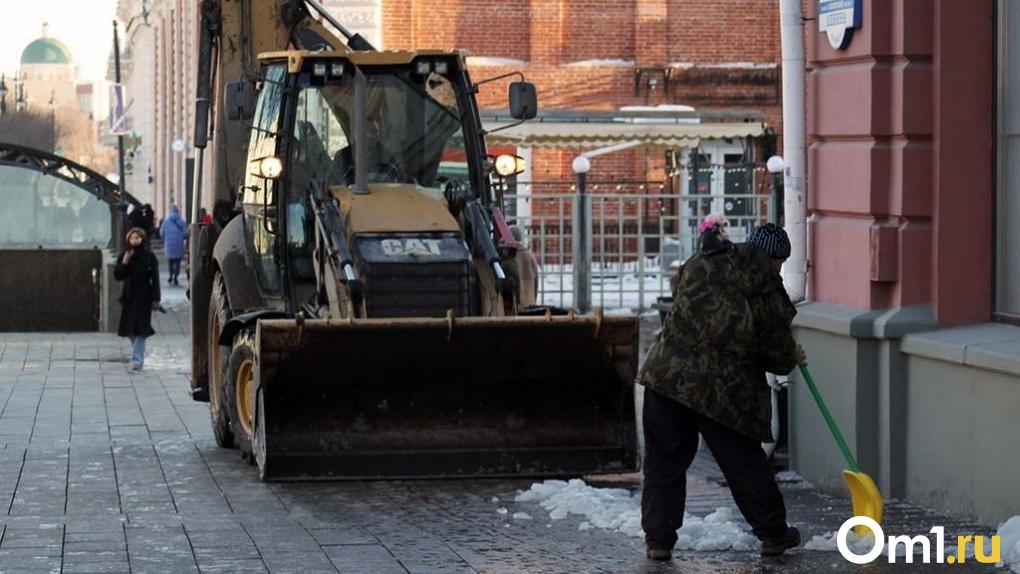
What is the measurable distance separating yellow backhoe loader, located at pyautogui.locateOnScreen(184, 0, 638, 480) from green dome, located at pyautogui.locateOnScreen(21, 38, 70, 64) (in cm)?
13060

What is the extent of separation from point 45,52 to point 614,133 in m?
118

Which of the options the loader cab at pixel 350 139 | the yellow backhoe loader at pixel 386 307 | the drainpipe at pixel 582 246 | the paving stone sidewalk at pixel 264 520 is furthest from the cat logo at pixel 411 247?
the drainpipe at pixel 582 246

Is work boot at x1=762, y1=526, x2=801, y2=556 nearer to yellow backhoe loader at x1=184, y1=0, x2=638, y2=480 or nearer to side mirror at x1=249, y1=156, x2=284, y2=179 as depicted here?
yellow backhoe loader at x1=184, y1=0, x2=638, y2=480

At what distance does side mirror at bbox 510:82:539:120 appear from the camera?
44.0 feet

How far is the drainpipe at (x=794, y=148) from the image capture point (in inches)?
491

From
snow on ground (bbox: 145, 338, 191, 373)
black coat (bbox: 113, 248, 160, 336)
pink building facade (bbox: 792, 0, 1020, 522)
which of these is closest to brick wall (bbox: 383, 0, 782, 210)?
snow on ground (bbox: 145, 338, 191, 373)

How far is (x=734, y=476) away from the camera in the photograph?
909cm

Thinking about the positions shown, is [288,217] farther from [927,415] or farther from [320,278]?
[927,415]

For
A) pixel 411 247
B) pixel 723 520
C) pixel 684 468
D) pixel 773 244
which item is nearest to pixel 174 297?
pixel 411 247

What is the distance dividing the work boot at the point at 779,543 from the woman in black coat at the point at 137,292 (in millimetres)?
13377

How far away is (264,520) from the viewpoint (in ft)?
34.6

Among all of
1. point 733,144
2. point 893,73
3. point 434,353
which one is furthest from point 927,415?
point 733,144

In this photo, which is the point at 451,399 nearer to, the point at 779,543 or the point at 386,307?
the point at 386,307

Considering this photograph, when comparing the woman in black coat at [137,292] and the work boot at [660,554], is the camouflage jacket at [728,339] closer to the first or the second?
the work boot at [660,554]
